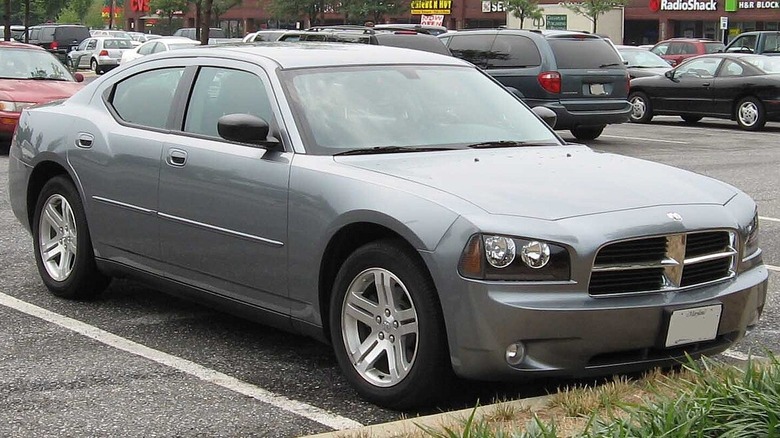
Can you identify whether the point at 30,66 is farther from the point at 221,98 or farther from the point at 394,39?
the point at 221,98

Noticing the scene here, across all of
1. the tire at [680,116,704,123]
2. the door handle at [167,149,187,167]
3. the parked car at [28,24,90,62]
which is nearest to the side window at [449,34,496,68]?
the tire at [680,116,704,123]

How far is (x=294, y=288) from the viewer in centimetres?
592

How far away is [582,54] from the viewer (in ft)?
61.8

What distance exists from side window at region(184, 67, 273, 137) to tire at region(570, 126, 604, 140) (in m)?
13.8

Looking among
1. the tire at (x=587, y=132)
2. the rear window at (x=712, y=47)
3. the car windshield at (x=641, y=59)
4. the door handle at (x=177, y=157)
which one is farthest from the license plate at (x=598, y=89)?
the rear window at (x=712, y=47)

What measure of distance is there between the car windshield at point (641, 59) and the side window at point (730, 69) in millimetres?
7270

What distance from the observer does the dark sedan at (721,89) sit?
22.5 meters

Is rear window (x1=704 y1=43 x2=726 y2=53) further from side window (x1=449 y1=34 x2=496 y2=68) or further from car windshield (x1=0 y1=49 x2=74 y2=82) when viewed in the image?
car windshield (x1=0 y1=49 x2=74 y2=82)

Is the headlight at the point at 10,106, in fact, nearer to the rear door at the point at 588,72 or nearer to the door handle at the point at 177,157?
the rear door at the point at 588,72

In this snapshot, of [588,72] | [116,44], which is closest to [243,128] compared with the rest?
[588,72]

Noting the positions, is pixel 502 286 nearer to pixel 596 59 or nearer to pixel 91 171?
pixel 91 171

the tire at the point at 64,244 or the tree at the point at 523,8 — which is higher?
the tree at the point at 523,8

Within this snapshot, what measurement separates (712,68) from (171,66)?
17.7 m

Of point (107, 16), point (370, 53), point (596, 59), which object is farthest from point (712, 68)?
point (107, 16)
